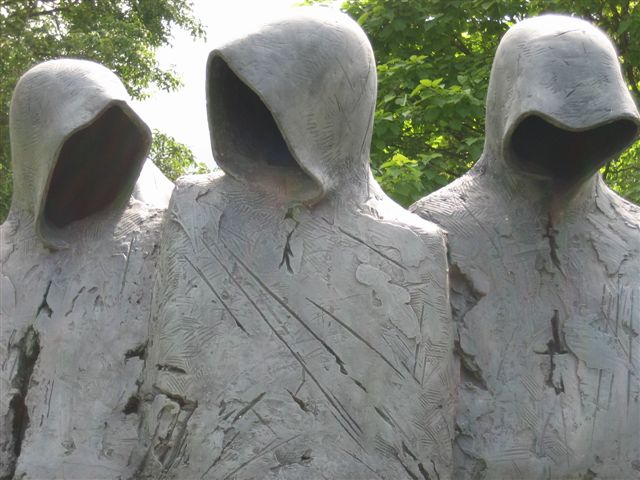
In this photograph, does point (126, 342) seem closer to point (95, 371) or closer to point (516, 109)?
point (95, 371)

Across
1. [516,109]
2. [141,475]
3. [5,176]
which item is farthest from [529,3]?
[141,475]

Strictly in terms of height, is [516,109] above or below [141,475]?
above

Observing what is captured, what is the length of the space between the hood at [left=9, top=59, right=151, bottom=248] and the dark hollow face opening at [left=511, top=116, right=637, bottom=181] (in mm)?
1265

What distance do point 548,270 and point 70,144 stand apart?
1671 mm

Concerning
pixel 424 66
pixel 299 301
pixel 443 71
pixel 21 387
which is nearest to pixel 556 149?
pixel 299 301

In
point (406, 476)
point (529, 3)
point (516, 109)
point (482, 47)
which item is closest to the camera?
point (406, 476)

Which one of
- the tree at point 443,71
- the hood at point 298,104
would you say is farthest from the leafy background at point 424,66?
the hood at point 298,104

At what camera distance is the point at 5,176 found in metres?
13.8

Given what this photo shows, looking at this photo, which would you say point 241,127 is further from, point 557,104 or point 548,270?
point 548,270

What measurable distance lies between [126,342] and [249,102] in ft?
2.88

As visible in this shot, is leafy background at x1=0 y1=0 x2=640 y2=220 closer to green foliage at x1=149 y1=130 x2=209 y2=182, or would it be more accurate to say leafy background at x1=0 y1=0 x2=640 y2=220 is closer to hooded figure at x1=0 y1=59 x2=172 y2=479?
green foliage at x1=149 y1=130 x2=209 y2=182

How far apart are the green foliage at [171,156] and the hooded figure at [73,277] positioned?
33.8 ft

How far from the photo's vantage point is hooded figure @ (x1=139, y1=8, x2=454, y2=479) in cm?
414

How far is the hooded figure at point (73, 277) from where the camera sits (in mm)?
4445
